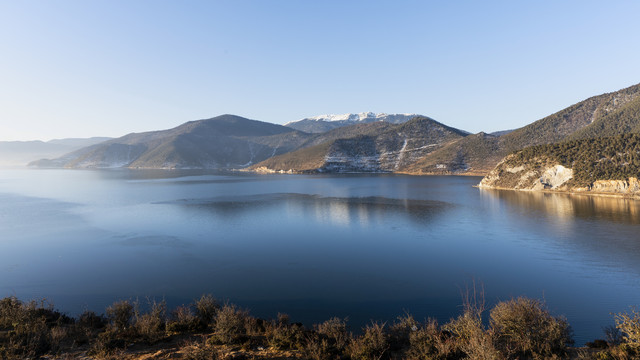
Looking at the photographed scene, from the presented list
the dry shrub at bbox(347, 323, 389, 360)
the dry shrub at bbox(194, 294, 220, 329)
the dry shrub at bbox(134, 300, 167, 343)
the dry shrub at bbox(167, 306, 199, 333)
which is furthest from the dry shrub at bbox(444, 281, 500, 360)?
the dry shrub at bbox(134, 300, 167, 343)

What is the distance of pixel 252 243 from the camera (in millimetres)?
32844

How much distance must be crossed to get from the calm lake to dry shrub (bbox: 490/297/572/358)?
390 centimetres

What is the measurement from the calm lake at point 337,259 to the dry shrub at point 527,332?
3901 millimetres

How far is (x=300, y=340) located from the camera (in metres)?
12.3

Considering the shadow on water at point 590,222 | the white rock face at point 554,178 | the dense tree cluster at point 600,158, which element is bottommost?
the shadow on water at point 590,222

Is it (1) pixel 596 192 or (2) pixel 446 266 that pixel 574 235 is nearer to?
(2) pixel 446 266

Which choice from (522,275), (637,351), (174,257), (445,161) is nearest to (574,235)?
(522,275)

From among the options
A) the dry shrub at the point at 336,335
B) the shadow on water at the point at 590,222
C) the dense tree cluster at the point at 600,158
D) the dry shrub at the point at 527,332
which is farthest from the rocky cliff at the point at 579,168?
the dry shrub at the point at 336,335

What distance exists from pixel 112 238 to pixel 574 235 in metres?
48.2

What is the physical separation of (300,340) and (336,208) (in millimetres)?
44036

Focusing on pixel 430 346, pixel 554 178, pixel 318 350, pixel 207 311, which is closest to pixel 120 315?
pixel 207 311

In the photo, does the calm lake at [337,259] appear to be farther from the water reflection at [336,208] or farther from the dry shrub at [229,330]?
the dry shrub at [229,330]

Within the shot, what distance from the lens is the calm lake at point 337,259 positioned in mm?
18484

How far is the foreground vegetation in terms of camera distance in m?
10.8
